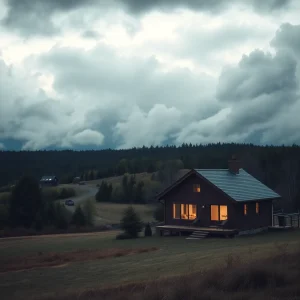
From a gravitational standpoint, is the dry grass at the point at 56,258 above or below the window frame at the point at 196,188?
below

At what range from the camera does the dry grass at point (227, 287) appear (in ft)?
40.4

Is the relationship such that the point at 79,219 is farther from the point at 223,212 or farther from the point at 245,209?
the point at 245,209

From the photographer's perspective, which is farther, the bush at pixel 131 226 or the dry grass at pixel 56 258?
the bush at pixel 131 226

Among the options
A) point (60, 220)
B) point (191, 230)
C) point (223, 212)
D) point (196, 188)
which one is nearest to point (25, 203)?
point (60, 220)

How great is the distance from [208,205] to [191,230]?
2.63m

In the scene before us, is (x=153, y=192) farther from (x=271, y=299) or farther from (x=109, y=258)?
(x=271, y=299)

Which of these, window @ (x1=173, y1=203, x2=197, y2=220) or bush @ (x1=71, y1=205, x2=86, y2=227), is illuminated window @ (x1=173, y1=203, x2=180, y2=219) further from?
bush @ (x1=71, y1=205, x2=86, y2=227)

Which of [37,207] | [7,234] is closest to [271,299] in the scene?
[7,234]

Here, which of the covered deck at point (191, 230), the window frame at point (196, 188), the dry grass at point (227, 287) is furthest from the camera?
the window frame at point (196, 188)

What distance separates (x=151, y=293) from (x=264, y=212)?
100ft

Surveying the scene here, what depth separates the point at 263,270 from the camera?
13961 millimetres

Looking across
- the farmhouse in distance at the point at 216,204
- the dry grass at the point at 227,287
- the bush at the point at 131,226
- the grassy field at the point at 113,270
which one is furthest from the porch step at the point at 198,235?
the dry grass at the point at 227,287

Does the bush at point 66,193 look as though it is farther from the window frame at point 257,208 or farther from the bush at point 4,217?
the window frame at point 257,208

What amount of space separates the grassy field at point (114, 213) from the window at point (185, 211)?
2876 cm
